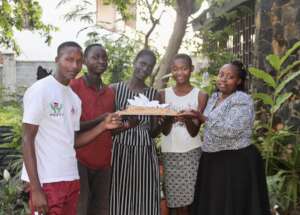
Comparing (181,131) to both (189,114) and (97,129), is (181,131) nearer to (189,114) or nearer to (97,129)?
(189,114)

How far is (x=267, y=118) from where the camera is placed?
648cm

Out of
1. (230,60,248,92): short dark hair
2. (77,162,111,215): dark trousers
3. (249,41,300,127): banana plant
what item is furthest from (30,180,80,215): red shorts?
(249,41,300,127): banana plant

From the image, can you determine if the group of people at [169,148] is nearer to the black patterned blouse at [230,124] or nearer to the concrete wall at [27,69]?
the black patterned blouse at [230,124]

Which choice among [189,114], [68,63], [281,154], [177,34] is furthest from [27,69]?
[68,63]

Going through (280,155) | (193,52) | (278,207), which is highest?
(193,52)

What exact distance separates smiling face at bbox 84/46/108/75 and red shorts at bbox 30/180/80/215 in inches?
39.9

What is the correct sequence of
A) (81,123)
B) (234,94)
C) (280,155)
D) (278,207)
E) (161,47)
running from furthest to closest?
(161,47)
(280,155)
(278,207)
(234,94)
(81,123)

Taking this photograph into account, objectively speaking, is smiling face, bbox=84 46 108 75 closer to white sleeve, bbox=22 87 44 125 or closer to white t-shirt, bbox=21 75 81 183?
white t-shirt, bbox=21 75 81 183

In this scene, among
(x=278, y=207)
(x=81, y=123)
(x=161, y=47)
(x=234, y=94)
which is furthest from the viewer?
(x=161, y=47)

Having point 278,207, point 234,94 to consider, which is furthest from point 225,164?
point 278,207

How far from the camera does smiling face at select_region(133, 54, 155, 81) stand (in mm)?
3982

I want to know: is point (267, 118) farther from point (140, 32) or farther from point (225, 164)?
point (140, 32)

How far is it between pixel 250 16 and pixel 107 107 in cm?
673

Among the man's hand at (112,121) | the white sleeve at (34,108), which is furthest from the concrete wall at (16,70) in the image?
the white sleeve at (34,108)
